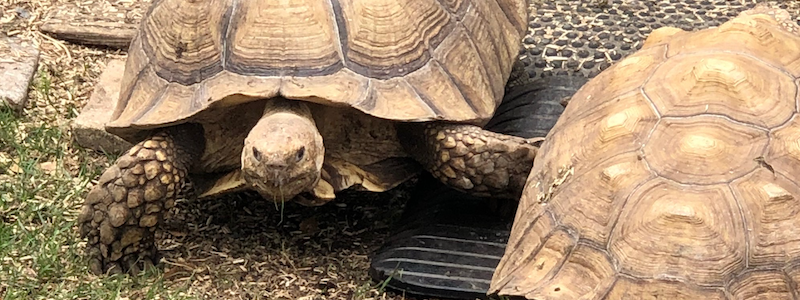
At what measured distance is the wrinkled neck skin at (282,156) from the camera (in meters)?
2.75

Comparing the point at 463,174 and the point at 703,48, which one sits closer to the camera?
the point at 703,48

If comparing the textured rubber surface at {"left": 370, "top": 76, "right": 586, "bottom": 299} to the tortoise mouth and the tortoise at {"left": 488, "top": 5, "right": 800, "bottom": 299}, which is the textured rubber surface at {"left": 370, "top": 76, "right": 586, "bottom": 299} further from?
the tortoise at {"left": 488, "top": 5, "right": 800, "bottom": 299}

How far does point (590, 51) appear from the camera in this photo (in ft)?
13.7

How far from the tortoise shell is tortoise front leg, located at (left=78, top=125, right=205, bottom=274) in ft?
0.37

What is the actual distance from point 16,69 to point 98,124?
650mm

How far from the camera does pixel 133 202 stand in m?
3.04

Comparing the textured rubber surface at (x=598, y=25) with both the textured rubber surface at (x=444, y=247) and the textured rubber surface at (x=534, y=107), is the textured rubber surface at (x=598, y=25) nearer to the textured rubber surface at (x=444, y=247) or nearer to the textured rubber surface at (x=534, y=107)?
the textured rubber surface at (x=534, y=107)

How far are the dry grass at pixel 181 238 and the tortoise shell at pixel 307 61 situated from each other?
1.36 ft

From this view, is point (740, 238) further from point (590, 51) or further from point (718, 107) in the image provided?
point (590, 51)

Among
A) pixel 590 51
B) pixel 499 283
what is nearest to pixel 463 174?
pixel 499 283

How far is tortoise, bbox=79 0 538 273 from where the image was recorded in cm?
302

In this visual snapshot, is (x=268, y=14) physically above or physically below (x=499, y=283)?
above

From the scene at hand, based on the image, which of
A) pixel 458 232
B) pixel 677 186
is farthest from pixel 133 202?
pixel 677 186

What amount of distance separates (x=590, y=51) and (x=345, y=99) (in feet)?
5.14
